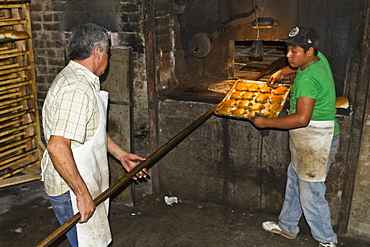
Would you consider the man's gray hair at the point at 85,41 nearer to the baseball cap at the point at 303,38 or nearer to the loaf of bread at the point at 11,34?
the baseball cap at the point at 303,38

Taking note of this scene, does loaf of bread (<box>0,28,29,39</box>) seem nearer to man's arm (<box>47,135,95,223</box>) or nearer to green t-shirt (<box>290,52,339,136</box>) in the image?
man's arm (<box>47,135,95,223</box>)

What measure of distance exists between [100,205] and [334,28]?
9.12 feet

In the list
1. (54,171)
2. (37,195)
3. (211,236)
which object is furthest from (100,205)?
(37,195)

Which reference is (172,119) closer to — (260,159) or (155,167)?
(155,167)

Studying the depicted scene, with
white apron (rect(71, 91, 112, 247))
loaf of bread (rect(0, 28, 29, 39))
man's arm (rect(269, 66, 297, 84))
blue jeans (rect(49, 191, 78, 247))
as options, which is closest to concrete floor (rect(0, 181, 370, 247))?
white apron (rect(71, 91, 112, 247))

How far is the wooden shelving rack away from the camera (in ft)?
14.6

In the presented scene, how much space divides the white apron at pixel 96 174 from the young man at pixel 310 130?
1415 mm

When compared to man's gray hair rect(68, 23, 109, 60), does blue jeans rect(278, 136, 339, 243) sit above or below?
below

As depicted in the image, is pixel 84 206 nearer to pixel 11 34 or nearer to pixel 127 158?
pixel 127 158

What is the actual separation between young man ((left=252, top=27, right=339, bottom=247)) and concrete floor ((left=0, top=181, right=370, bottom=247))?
399 mm

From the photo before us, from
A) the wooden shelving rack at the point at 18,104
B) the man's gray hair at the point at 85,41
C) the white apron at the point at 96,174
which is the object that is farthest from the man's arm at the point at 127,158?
the wooden shelving rack at the point at 18,104

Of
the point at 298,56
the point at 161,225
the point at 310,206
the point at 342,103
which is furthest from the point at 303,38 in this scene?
the point at 161,225

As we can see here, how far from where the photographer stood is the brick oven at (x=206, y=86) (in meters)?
3.61

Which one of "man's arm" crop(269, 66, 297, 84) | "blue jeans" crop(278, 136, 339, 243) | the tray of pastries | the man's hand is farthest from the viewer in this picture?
"man's arm" crop(269, 66, 297, 84)
